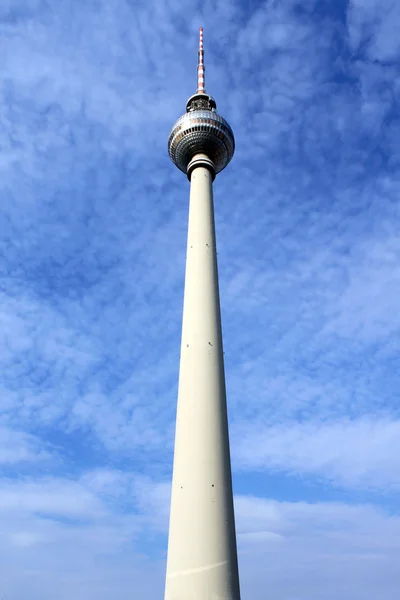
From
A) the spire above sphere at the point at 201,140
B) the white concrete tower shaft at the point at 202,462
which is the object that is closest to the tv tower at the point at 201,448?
the white concrete tower shaft at the point at 202,462

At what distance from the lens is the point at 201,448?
120ft

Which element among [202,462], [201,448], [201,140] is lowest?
[202,462]

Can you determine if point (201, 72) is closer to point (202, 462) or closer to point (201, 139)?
point (201, 139)

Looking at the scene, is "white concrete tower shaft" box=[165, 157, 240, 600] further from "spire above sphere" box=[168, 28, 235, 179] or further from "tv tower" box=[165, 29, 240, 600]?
"spire above sphere" box=[168, 28, 235, 179]

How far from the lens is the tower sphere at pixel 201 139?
2189 inches

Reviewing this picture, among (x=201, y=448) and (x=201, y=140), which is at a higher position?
(x=201, y=140)

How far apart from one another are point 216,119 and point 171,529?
134ft

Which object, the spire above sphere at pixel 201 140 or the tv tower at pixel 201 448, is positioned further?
the spire above sphere at pixel 201 140

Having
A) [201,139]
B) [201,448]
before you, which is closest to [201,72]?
[201,139]

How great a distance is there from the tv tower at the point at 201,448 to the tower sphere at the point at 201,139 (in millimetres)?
5067

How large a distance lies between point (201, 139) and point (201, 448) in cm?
3313

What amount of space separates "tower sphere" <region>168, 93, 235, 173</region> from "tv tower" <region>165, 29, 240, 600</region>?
5067mm

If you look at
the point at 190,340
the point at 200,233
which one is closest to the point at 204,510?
the point at 190,340

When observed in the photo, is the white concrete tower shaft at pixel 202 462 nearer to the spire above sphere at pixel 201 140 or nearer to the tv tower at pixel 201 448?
the tv tower at pixel 201 448
